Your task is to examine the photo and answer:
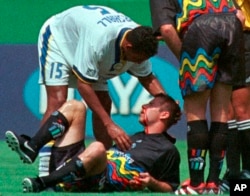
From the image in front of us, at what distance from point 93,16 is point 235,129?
1.28m

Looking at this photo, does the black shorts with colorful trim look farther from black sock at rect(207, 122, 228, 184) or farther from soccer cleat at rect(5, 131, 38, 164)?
soccer cleat at rect(5, 131, 38, 164)

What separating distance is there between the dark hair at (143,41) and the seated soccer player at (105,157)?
34cm

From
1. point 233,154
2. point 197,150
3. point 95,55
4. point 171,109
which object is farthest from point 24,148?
point 233,154

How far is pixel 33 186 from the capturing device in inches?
290

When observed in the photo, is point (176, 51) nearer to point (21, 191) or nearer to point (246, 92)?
point (246, 92)

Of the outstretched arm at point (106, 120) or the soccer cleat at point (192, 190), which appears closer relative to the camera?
the soccer cleat at point (192, 190)

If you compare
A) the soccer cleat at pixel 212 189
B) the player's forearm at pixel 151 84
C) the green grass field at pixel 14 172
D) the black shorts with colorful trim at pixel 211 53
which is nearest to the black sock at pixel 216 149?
the soccer cleat at pixel 212 189

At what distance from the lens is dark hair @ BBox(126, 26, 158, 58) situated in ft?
25.3

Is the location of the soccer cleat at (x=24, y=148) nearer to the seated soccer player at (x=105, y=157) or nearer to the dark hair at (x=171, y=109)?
the seated soccer player at (x=105, y=157)

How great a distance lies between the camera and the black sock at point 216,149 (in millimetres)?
7414

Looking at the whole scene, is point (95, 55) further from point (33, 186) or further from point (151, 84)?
point (33, 186)

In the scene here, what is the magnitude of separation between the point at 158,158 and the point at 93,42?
3.13ft

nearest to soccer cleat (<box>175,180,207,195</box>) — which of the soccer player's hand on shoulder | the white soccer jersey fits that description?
the soccer player's hand on shoulder

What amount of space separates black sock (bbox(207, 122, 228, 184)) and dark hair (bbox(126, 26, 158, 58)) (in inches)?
27.3
